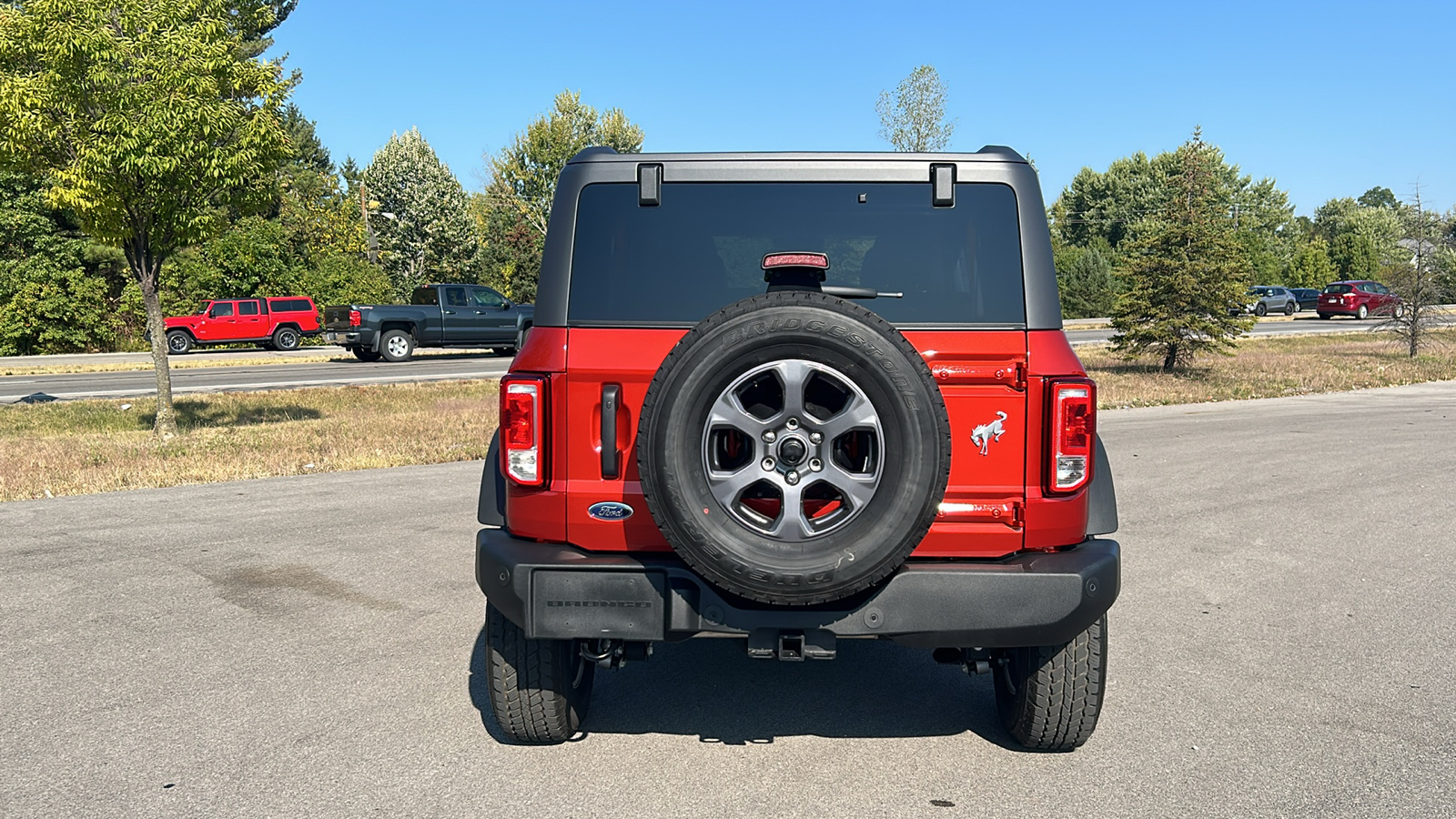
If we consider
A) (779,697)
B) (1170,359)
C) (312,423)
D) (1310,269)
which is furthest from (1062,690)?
(1310,269)

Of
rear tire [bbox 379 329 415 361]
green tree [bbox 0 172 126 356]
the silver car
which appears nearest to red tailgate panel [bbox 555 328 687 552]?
rear tire [bbox 379 329 415 361]

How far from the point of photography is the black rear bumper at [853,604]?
345cm

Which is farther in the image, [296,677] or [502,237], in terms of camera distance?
[502,237]

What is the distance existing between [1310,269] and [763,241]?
77919mm

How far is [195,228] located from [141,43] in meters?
2.13

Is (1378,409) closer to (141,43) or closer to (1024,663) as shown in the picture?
(1024,663)

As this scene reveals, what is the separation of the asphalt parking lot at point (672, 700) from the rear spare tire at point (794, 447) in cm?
87

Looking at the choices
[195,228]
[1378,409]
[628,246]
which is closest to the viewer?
[628,246]

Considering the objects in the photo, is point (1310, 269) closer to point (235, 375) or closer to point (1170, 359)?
point (1170, 359)

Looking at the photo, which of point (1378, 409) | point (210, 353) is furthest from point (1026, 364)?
point (210, 353)

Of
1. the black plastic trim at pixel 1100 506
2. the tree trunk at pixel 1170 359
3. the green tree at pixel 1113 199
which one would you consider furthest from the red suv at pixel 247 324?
the green tree at pixel 1113 199

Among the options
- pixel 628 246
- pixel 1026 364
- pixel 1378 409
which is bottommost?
pixel 1378 409

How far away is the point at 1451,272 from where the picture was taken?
2847 cm

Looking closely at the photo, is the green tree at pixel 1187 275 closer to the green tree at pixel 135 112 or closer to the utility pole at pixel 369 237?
the green tree at pixel 135 112
